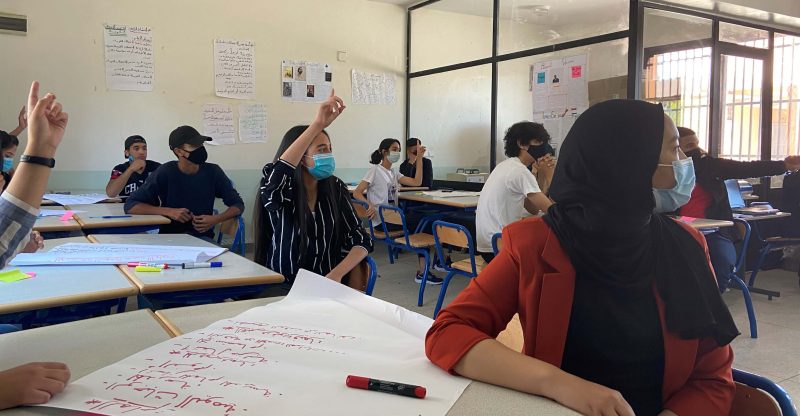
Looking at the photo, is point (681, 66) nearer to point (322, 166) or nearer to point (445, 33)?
point (445, 33)

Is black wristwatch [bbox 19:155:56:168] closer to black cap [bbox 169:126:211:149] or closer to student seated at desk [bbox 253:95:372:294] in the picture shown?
student seated at desk [bbox 253:95:372:294]

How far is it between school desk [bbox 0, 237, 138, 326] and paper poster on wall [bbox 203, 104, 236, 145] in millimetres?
4255

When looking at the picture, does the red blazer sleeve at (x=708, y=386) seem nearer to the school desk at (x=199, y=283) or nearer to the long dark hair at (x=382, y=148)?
the school desk at (x=199, y=283)

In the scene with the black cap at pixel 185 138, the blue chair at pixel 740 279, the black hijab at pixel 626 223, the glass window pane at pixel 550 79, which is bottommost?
the blue chair at pixel 740 279

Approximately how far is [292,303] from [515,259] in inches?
24.1

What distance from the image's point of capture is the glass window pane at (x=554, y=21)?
5.12m

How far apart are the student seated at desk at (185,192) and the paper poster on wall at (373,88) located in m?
3.55

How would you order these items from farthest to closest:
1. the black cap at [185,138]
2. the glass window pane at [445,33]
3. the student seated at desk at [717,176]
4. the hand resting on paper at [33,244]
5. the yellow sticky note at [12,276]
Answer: the glass window pane at [445,33] < the student seated at desk at [717,176] < the black cap at [185,138] < the hand resting on paper at [33,244] < the yellow sticky note at [12,276]

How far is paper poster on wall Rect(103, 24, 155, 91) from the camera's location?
223 inches

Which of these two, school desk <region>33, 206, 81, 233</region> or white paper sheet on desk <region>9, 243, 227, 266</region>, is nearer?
white paper sheet on desk <region>9, 243, 227, 266</region>

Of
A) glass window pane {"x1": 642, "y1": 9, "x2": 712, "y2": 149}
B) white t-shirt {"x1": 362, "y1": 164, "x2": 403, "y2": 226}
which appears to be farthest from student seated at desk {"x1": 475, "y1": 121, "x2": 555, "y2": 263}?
glass window pane {"x1": 642, "y1": 9, "x2": 712, "y2": 149}

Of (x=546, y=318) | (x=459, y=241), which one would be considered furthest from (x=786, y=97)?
(x=546, y=318)

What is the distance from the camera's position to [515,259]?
113cm

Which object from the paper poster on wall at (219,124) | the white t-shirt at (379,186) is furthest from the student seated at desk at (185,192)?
the paper poster on wall at (219,124)
